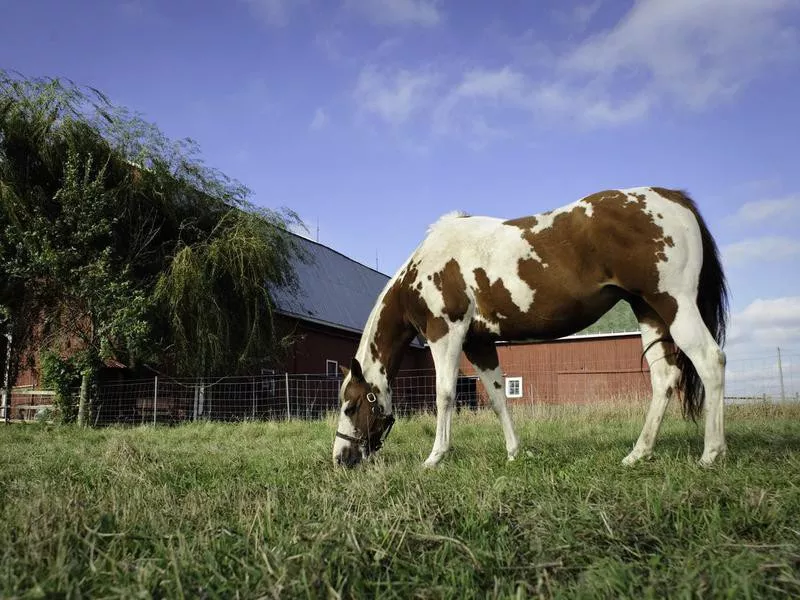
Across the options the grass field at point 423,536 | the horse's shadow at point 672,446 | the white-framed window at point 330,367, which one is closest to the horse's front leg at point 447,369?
the horse's shadow at point 672,446

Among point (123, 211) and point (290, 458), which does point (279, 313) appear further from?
point (290, 458)

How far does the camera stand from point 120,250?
15938 millimetres

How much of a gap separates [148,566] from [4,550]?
572mm

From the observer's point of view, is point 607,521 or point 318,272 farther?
point 318,272

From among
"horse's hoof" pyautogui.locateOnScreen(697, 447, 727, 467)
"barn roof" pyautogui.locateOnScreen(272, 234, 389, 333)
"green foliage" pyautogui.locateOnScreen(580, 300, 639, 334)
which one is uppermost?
"barn roof" pyautogui.locateOnScreen(272, 234, 389, 333)

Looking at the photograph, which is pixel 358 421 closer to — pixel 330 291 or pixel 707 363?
pixel 707 363

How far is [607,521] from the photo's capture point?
Result: 7.57 ft

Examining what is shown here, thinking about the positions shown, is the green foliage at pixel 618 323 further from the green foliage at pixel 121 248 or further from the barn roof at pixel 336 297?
the green foliage at pixel 121 248

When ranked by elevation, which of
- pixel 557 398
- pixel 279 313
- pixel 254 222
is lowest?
pixel 557 398

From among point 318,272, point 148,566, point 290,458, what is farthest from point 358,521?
point 318,272

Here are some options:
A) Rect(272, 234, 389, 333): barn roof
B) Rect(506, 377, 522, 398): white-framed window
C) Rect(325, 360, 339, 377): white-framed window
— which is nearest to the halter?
Rect(272, 234, 389, 333): barn roof

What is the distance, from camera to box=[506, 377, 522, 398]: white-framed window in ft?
84.6

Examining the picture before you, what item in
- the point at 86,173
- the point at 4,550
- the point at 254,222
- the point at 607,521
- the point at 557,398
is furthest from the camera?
the point at 557,398

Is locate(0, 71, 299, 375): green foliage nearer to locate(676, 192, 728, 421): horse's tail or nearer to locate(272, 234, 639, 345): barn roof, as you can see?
locate(272, 234, 639, 345): barn roof
